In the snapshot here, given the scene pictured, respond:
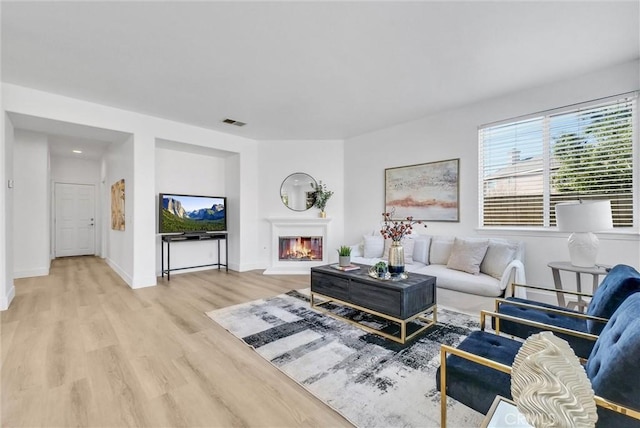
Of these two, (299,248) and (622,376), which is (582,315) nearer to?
(622,376)

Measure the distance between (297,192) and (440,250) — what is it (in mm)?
3050

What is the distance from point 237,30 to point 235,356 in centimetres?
273

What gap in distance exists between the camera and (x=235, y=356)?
230 centimetres

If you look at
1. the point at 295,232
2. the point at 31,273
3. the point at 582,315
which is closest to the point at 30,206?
the point at 31,273

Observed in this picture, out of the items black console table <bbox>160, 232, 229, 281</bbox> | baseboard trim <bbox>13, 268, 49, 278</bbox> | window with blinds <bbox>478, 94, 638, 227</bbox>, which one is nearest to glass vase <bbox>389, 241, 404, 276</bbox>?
window with blinds <bbox>478, 94, 638, 227</bbox>

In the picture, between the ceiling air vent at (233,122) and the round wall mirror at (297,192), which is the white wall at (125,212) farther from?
the round wall mirror at (297,192)

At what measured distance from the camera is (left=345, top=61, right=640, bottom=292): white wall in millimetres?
3064

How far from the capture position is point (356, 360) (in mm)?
2199

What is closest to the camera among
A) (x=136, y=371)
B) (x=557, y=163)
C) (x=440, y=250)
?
(x=136, y=371)

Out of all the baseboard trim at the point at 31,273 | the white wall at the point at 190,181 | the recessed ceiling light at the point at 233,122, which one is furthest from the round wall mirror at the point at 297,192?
the baseboard trim at the point at 31,273

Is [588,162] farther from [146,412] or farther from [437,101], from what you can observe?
[146,412]

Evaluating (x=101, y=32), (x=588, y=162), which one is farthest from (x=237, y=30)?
(x=588, y=162)

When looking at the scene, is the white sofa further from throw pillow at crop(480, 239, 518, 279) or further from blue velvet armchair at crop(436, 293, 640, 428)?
blue velvet armchair at crop(436, 293, 640, 428)

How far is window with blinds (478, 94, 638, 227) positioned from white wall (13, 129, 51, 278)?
24.7ft
